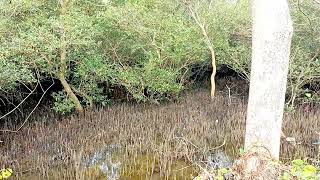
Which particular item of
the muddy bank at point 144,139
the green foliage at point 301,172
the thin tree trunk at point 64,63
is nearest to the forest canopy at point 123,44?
the thin tree trunk at point 64,63

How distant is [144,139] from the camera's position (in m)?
6.99

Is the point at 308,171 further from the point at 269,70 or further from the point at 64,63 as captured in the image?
the point at 64,63

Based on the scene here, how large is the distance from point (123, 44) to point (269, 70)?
21.5ft

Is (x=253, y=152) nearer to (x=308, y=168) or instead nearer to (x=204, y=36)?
(x=308, y=168)

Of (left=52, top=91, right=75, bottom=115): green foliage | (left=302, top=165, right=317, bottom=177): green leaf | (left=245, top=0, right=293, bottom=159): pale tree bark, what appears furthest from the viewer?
(left=52, top=91, right=75, bottom=115): green foliage

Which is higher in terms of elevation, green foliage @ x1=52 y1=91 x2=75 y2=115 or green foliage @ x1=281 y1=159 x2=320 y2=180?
green foliage @ x1=281 y1=159 x2=320 y2=180

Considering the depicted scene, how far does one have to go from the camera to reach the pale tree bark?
3.11 meters

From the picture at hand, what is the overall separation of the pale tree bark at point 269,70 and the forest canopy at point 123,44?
167 inches

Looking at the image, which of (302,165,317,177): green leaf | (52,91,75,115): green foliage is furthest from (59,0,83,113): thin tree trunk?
(302,165,317,177): green leaf

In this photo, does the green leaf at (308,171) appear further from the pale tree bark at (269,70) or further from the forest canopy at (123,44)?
the forest canopy at (123,44)

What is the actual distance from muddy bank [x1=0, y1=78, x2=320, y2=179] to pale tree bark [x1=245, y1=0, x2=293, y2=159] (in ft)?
5.60

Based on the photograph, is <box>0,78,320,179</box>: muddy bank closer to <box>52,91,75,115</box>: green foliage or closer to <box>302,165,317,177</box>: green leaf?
<box>52,91,75,115</box>: green foliage

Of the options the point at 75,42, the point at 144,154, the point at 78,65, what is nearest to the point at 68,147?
the point at 144,154

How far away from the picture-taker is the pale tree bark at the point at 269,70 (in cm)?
311
